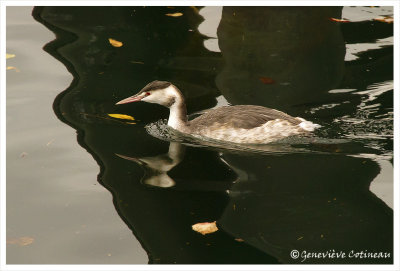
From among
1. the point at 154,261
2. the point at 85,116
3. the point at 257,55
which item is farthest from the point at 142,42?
the point at 154,261

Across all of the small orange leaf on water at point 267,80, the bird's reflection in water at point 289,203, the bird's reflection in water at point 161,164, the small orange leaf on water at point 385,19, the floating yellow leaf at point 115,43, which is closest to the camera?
the bird's reflection in water at point 289,203

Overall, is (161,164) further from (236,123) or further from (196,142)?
(236,123)

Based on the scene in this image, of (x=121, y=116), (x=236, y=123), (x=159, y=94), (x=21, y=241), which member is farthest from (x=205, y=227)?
(x=121, y=116)

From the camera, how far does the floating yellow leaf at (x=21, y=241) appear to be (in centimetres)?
676

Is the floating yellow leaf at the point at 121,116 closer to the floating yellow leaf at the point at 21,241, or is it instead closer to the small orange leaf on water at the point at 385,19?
the floating yellow leaf at the point at 21,241

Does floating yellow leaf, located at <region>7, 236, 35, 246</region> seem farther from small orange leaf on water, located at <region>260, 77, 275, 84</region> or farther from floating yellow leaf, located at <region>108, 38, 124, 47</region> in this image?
floating yellow leaf, located at <region>108, 38, 124, 47</region>

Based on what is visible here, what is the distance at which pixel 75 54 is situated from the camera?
1212cm

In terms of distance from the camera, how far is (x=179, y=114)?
944 centimetres

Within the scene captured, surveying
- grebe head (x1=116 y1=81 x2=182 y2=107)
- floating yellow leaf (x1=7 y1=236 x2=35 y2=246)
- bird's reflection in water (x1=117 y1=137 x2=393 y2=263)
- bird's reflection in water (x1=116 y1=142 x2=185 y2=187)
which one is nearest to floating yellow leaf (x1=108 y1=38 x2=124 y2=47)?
grebe head (x1=116 y1=81 x2=182 y2=107)

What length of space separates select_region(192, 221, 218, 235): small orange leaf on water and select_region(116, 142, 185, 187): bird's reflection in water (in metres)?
1.03

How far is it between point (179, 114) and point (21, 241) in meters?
3.36

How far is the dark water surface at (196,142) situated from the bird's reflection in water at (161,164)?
0.03 metres

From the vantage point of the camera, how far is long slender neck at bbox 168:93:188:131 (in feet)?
30.8

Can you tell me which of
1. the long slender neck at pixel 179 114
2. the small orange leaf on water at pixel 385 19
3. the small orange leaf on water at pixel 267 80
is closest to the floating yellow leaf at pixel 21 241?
the long slender neck at pixel 179 114
